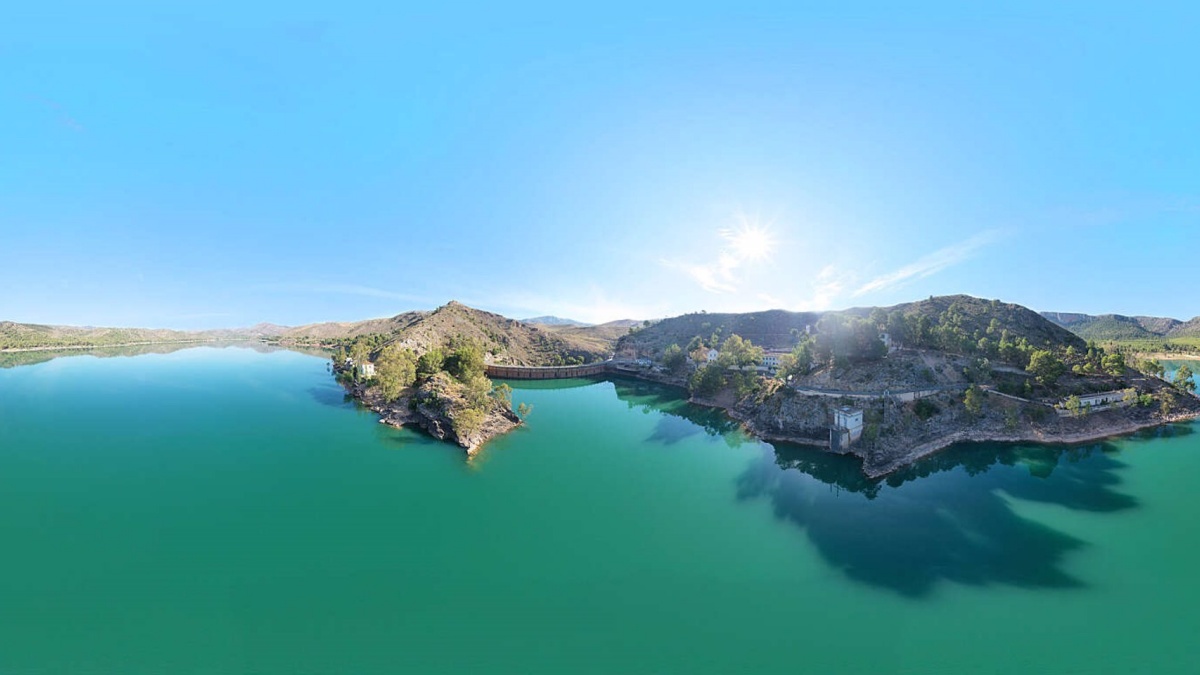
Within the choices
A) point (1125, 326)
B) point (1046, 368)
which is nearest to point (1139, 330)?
point (1125, 326)

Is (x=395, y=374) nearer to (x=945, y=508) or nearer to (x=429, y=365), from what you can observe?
(x=429, y=365)

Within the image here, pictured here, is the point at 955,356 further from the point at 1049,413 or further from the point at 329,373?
the point at 329,373

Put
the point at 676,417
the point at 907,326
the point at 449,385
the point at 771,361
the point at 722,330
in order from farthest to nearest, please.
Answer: the point at 722,330 → the point at 771,361 → the point at 676,417 → the point at 907,326 → the point at 449,385

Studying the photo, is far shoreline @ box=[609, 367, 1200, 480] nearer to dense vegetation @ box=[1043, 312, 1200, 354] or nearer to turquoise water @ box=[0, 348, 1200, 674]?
turquoise water @ box=[0, 348, 1200, 674]

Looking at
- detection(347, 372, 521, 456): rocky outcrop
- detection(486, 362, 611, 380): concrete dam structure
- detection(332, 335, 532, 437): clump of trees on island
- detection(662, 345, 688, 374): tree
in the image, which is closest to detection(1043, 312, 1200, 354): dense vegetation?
detection(662, 345, 688, 374): tree

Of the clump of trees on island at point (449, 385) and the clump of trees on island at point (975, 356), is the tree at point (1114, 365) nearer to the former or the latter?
the clump of trees on island at point (975, 356)

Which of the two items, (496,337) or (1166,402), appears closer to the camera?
(1166,402)

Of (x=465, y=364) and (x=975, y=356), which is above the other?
(x=975, y=356)

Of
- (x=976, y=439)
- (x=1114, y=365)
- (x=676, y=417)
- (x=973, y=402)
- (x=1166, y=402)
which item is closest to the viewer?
(x=976, y=439)
